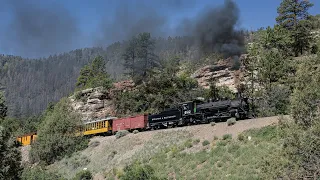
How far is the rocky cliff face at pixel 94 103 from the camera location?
68000mm

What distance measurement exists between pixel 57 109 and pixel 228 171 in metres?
35.7

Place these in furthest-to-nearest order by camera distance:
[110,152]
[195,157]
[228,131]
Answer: [110,152]
[228,131]
[195,157]

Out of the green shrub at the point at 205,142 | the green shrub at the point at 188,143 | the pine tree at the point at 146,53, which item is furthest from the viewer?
the pine tree at the point at 146,53

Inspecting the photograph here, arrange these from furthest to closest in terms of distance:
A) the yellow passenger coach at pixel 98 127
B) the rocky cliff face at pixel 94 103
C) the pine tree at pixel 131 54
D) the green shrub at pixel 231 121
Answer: the pine tree at pixel 131 54, the rocky cliff face at pixel 94 103, the yellow passenger coach at pixel 98 127, the green shrub at pixel 231 121

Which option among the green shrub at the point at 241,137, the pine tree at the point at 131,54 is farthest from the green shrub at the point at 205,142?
the pine tree at the point at 131,54

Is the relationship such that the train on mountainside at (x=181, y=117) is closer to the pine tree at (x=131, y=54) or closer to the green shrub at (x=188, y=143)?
the green shrub at (x=188, y=143)

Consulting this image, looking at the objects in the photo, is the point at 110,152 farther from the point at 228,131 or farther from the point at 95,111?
the point at 95,111

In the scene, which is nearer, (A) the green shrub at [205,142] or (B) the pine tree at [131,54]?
(A) the green shrub at [205,142]


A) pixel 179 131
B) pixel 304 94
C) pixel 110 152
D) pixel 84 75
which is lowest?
pixel 110 152

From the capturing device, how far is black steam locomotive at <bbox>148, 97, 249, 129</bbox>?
35.2 metres

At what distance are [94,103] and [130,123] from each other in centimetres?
2380

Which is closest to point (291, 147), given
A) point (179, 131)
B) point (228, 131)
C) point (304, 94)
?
point (304, 94)

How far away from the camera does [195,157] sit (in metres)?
29.2

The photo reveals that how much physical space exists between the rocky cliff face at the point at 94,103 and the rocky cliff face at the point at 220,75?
56.8 ft
